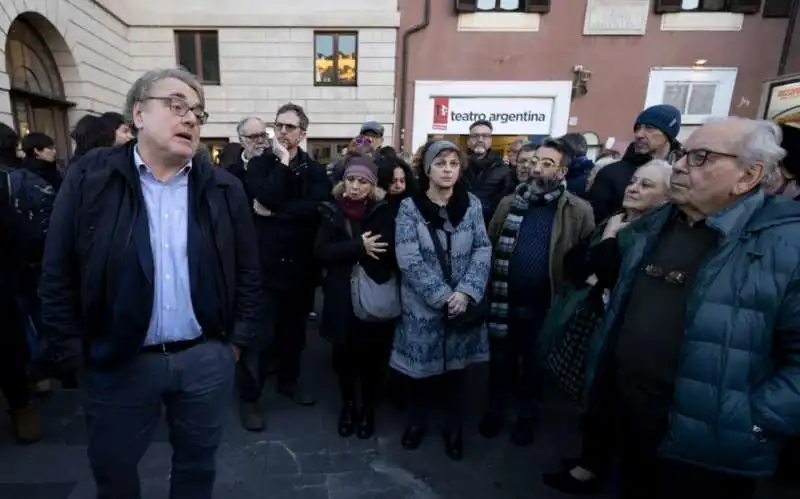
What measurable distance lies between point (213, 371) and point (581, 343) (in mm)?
1852

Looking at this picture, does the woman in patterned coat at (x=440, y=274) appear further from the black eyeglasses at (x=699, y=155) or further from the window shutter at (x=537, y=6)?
the window shutter at (x=537, y=6)

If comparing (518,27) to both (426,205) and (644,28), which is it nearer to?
(644,28)

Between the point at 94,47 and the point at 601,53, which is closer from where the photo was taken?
the point at 94,47

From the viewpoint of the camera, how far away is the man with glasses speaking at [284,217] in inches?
108

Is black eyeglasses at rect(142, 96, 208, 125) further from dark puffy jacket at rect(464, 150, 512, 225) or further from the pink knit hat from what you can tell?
dark puffy jacket at rect(464, 150, 512, 225)

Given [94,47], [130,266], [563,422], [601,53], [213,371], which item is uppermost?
[601,53]

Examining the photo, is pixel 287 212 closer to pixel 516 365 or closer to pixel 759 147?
pixel 516 365

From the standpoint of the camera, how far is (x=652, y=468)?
175 cm

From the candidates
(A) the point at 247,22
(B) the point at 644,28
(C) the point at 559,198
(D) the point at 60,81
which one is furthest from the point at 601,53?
(D) the point at 60,81

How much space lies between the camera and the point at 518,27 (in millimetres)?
10148

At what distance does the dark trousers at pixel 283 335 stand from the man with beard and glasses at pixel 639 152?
2.27m

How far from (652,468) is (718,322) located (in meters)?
0.80

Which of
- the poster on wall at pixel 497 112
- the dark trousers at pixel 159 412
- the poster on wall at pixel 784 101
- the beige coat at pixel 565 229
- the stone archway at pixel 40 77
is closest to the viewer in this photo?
the dark trousers at pixel 159 412

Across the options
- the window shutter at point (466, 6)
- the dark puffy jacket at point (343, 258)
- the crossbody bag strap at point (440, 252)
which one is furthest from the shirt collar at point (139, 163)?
the window shutter at point (466, 6)
